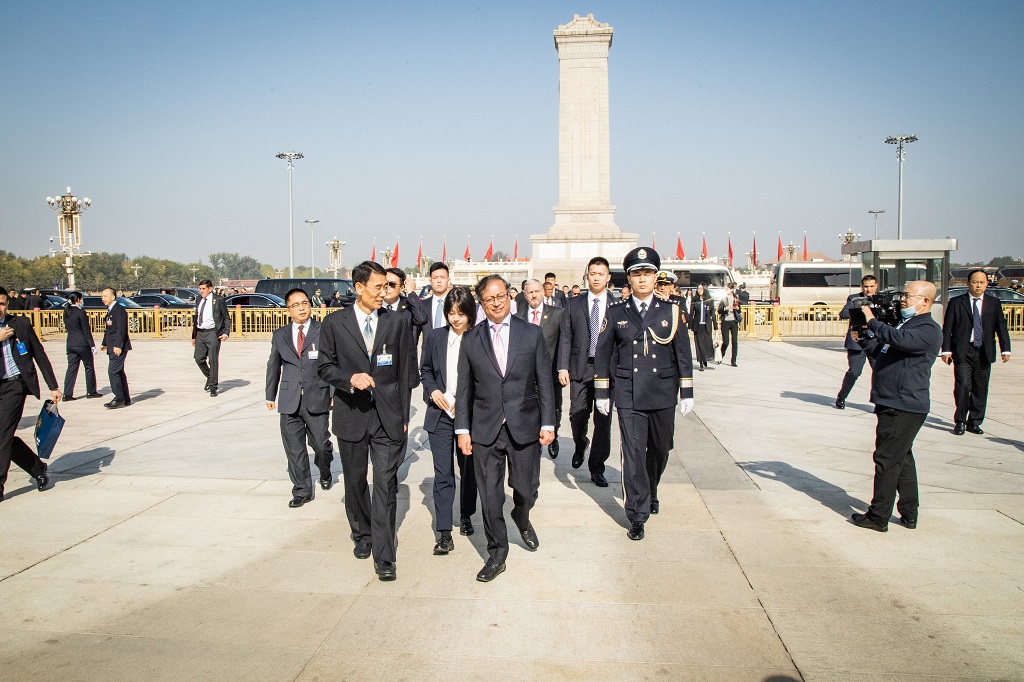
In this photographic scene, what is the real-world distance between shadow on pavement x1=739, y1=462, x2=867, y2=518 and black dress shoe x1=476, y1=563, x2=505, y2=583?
→ 9.17 feet

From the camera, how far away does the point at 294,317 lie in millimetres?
6527

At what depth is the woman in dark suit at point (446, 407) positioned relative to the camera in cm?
495

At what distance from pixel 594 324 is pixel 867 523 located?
2903 millimetres

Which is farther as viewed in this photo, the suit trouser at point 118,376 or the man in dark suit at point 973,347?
the suit trouser at point 118,376

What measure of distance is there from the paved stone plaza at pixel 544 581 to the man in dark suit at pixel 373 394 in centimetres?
40

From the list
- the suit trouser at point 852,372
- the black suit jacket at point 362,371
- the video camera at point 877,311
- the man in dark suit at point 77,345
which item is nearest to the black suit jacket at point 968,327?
the suit trouser at point 852,372

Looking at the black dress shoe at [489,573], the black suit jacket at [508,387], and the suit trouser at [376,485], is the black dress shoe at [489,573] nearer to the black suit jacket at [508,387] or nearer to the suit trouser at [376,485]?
the suit trouser at [376,485]

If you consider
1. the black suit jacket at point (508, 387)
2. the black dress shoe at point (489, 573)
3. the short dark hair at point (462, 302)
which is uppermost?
the short dark hair at point (462, 302)

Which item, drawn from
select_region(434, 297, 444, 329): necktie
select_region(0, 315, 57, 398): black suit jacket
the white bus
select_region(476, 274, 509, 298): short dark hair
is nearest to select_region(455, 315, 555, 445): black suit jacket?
select_region(476, 274, 509, 298): short dark hair

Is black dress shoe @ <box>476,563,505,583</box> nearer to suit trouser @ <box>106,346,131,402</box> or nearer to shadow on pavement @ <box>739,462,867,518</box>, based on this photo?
shadow on pavement @ <box>739,462,867,518</box>

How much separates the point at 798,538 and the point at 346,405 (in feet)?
10.4

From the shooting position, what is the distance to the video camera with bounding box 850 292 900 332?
5406 mm

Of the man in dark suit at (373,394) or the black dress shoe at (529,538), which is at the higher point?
the man in dark suit at (373,394)

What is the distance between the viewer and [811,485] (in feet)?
21.4
